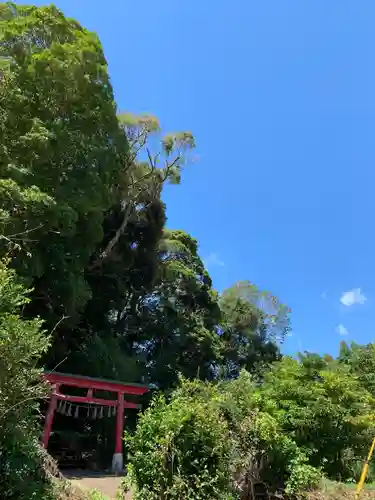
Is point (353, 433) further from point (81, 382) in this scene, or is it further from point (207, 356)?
point (207, 356)

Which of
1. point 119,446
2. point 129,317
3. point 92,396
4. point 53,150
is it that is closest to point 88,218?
point 53,150

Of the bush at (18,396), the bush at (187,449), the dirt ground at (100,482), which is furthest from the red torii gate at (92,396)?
the bush at (18,396)

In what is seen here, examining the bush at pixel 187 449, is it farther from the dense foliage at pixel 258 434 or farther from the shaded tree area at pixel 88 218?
the shaded tree area at pixel 88 218

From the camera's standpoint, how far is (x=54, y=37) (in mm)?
17641

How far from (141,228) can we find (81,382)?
11178mm

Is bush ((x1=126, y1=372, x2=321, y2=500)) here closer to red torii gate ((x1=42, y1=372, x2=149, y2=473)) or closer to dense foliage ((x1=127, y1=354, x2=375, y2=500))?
dense foliage ((x1=127, y1=354, x2=375, y2=500))

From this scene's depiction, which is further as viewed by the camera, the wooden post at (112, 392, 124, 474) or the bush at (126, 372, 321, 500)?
the wooden post at (112, 392, 124, 474)

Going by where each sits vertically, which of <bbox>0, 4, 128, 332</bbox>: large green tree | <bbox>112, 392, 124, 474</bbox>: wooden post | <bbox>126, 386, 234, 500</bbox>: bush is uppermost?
<bbox>0, 4, 128, 332</bbox>: large green tree

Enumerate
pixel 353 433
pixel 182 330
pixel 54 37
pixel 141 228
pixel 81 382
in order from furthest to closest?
pixel 182 330
pixel 141 228
pixel 54 37
pixel 81 382
pixel 353 433

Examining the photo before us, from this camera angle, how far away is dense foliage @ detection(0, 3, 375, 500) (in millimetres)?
6633

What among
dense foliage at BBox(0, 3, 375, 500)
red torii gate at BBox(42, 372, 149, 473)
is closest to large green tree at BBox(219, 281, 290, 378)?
dense foliage at BBox(0, 3, 375, 500)

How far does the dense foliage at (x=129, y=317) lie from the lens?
663cm

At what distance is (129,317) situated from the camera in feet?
84.6

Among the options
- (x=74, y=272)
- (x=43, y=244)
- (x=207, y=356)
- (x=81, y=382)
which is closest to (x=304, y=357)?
(x=81, y=382)
